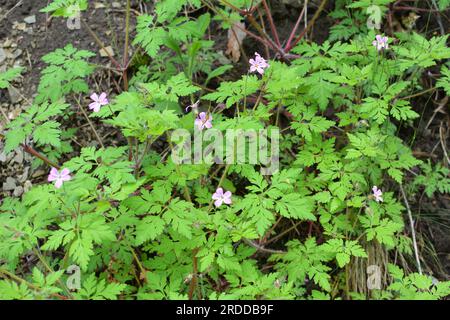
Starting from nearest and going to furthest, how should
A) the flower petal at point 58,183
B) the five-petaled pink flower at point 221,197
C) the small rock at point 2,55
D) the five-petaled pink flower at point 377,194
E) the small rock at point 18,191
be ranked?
the flower petal at point 58,183
the five-petaled pink flower at point 221,197
the five-petaled pink flower at point 377,194
the small rock at point 18,191
the small rock at point 2,55

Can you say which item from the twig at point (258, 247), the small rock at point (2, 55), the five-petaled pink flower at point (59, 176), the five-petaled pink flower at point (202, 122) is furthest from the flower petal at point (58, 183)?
the small rock at point (2, 55)

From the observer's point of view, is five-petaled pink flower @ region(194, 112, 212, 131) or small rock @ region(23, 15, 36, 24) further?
small rock @ region(23, 15, 36, 24)

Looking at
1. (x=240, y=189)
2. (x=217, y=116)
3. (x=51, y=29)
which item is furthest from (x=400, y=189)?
(x=51, y=29)

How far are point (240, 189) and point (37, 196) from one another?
5.52ft

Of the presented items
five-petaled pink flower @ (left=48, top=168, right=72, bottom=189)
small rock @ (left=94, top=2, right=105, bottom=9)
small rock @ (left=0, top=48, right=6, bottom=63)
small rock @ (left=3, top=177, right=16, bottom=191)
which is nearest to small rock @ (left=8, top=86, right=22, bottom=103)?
small rock @ (left=0, top=48, right=6, bottom=63)

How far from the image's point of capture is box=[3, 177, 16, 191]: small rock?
3928 millimetres

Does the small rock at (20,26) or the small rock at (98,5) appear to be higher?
the small rock at (98,5)

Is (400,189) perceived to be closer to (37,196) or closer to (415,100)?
(415,100)

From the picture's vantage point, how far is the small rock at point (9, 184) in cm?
393

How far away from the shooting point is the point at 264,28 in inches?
176

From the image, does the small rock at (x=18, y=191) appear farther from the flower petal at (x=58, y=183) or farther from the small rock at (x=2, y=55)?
the flower petal at (x=58, y=183)

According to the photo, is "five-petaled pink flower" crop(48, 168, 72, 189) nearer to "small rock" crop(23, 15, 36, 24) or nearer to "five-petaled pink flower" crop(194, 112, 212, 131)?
"five-petaled pink flower" crop(194, 112, 212, 131)

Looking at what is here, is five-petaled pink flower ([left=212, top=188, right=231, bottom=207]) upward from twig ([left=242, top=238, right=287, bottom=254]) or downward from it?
upward

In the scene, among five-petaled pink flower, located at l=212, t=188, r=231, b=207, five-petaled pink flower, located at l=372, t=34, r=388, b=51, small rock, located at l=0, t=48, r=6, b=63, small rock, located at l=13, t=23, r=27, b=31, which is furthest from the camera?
small rock, located at l=13, t=23, r=27, b=31
